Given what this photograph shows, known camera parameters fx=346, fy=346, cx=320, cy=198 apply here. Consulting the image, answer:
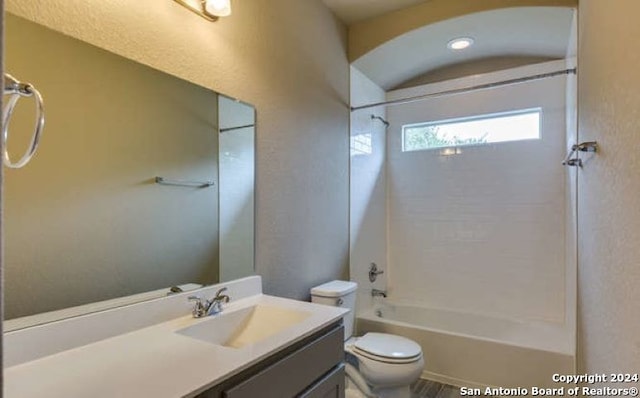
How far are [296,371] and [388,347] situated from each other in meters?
1.10

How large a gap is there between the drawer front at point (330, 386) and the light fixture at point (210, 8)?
5.17 ft

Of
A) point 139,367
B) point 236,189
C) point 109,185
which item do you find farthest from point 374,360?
point 109,185

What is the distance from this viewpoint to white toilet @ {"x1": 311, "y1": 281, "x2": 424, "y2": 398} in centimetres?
198

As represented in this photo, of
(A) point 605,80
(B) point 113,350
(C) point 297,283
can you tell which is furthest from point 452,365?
(B) point 113,350

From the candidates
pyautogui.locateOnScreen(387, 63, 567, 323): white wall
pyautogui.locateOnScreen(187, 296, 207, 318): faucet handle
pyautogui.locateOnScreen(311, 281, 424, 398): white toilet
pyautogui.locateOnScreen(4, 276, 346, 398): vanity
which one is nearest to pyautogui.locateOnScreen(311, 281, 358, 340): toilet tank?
pyautogui.locateOnScreen(311, 281, 424, 398): white toilet

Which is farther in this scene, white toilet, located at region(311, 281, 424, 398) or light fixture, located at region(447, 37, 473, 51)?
light fixture, located at region(447, 37, 473, 51)

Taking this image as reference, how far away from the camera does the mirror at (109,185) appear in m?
1.00

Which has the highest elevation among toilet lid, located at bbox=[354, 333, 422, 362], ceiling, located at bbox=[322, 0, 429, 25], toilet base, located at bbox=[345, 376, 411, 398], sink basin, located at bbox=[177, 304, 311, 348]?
ceiling, located at bbox=[322, 0, 429, 25]

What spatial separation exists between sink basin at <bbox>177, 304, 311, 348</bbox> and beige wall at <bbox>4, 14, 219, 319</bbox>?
231 mm

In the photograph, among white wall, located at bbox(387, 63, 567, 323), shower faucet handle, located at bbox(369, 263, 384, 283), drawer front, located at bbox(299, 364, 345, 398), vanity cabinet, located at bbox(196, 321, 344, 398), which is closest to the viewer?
vanity cabinet, located at bbox(196, 321, 344, 398)

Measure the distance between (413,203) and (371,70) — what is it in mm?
1302

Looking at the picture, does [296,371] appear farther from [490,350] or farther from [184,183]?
[490,350]

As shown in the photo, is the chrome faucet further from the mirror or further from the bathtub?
the bathtub

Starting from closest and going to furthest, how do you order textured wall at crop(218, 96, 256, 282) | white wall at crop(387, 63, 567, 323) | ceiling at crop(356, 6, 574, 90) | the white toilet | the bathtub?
textured wall at crop(218, 96, 256, 282), the white toilet, the bathtub, ceiling at crop(356, 6, 574, 90), white wall at crop(387, 63, 567, 323)
